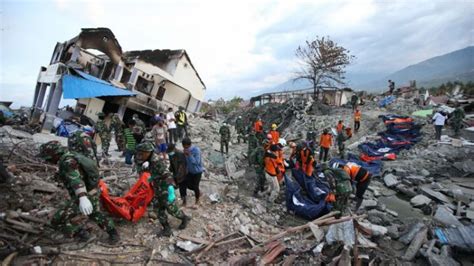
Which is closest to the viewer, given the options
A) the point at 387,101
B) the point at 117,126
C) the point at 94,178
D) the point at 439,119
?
the point at 94,178

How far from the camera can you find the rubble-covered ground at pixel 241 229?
3.67 metres

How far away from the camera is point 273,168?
6.56m

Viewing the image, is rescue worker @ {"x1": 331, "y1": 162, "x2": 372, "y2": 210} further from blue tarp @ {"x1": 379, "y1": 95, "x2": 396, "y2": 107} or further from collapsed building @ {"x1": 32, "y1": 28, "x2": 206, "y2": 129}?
blue tarp @ {"x1": 379, "y1": 95, "x2": 396, "y2": 107}

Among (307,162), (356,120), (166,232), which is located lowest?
(166,232)

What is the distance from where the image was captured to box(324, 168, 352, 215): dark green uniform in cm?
509

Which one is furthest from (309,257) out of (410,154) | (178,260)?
(410,154)

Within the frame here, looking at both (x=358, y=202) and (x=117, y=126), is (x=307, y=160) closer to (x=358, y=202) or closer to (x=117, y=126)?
(x=358, y=202)

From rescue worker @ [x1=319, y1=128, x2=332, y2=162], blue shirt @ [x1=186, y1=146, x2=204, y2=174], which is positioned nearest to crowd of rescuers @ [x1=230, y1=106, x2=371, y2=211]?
blue shirt @ [x1=186, y1=146, x2=204, y2=174]

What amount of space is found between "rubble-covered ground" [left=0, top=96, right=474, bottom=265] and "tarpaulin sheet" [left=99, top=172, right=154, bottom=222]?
11.2 inches

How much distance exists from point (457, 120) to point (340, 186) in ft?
33.4

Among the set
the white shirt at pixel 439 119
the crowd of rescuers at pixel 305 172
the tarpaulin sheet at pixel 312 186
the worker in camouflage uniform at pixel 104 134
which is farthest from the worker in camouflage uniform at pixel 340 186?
the white shirt at pixel 439 119

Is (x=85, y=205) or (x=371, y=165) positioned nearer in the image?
(x=85, y=205)

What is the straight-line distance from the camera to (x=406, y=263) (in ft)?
12.8

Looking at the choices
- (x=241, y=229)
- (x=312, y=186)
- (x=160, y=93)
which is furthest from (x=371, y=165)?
(x=160, y=93)
